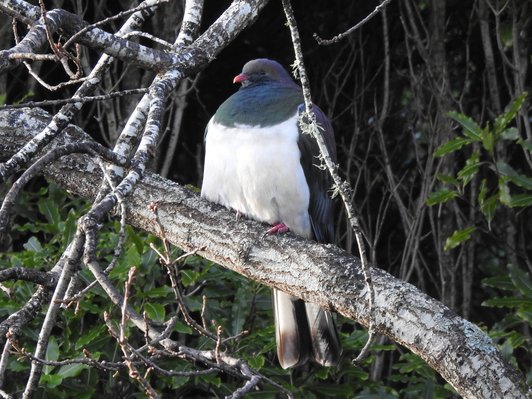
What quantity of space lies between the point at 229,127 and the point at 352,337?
0.88m

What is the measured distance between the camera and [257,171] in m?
3.96

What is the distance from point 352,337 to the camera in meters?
3.96

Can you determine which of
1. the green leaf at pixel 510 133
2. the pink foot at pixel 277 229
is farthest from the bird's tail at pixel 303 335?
the green leaf at pixel 510 133

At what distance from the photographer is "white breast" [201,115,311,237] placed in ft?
13.0

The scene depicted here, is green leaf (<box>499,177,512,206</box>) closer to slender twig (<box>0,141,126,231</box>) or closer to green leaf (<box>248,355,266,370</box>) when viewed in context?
green leaf (<box>248,355,266,370</box>)

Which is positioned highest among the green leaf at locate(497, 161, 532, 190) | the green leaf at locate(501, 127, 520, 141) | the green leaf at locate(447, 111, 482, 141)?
the green leaf at locate(447, 111, 482, 141)

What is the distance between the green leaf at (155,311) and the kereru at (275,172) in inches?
15.9

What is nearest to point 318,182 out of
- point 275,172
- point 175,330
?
point 275,172

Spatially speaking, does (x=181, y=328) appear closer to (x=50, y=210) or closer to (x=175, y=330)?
(x=175, y=330)

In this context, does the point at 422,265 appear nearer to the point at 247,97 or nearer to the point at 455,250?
the point at 455,250

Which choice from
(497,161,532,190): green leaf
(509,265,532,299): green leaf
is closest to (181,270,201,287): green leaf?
(509,265,532,299): green leaf

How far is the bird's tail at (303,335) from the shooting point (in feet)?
12.2

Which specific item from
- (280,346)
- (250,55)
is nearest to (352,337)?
(280,346)

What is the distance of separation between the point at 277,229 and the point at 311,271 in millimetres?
575
